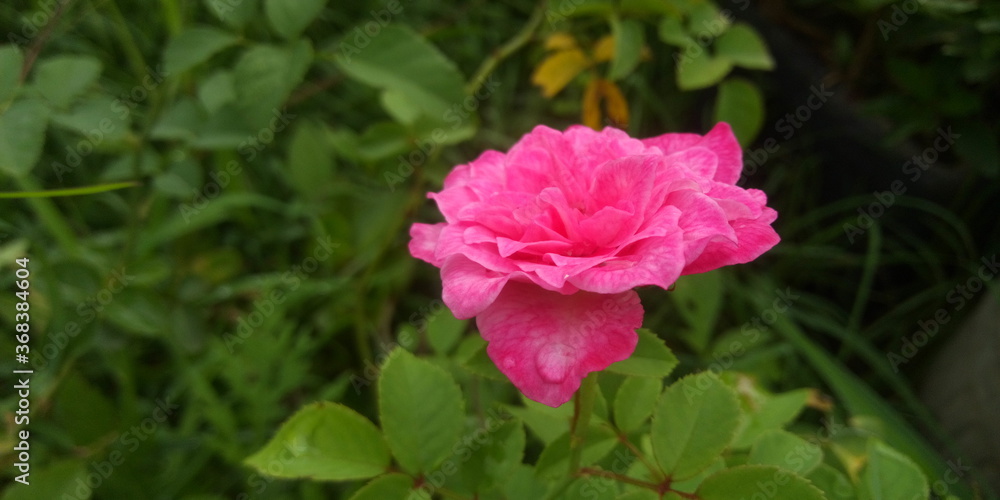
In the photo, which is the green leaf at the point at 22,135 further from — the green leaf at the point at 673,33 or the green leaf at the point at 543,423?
the green leaf at the point at 673,33

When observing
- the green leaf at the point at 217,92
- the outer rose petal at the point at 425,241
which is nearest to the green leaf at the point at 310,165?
the green leaf at the point at 217,92

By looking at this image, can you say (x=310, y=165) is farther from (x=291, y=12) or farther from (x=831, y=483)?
(x=831, y=483)

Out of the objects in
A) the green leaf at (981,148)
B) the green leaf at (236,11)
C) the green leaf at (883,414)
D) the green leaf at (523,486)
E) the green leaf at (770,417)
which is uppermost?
the green leaf at (236,11)

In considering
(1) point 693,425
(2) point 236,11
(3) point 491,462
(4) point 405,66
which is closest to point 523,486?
(3) point 491,462

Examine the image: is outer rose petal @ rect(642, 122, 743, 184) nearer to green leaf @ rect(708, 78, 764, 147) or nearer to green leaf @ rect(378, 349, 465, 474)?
green leaf @ rect(378, 349, 465, 474)

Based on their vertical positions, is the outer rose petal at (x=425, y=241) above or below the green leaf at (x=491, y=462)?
above

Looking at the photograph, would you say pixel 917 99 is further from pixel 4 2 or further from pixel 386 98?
pixel 4 2
